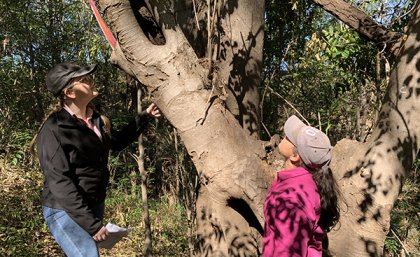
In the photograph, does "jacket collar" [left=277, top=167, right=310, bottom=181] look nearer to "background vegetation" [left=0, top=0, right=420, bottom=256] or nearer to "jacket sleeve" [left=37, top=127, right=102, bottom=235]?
"jacket sleeve" [left=37, top=127, right=102, bottom=235]

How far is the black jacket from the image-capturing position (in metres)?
2.40

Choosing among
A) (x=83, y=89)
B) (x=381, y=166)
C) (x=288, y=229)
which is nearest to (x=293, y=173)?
(x=288, y=229)

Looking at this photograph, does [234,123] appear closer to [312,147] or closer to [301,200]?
[312,147]

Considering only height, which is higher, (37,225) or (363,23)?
(363,23)

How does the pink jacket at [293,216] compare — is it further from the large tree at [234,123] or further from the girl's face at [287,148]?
the large tree at [234,123]

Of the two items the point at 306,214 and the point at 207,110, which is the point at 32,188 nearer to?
the point at 207,110

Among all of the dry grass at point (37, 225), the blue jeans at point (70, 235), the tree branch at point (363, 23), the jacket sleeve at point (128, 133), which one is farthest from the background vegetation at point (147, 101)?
the blue jeans at point (70, 235)

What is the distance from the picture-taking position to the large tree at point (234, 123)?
2426mm

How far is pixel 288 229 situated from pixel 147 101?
5.56 metres

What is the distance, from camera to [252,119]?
2.84 m

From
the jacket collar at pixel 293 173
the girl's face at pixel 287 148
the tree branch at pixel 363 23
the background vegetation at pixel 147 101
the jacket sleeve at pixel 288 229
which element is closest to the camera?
the jacket sleeve at pixel 288 229

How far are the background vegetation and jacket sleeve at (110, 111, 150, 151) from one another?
1.23 m

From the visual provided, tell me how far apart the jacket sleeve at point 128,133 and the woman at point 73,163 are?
10.8 inches

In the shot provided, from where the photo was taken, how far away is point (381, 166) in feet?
7.98
